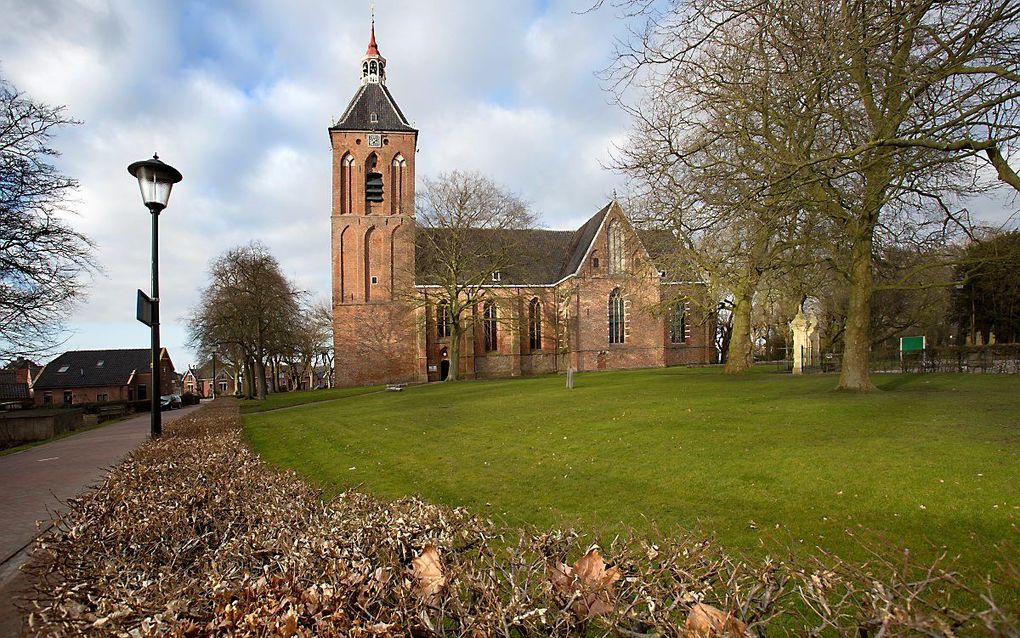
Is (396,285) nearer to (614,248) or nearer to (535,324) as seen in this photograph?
(535,324)

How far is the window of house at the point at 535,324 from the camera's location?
158 ft

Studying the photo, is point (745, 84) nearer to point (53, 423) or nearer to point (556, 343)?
point (53, 423)

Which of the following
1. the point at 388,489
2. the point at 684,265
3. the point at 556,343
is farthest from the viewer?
the point at 556,343

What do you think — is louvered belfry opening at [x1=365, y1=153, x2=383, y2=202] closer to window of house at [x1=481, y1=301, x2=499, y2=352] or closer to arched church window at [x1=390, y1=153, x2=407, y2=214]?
arched church window at [x1=390, y1=153, x2=407, y2=214]

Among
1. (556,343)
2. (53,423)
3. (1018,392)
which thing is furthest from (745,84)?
(556,343)

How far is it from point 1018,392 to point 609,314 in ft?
103

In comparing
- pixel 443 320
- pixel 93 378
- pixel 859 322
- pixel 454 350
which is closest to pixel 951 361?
pixel 859 322

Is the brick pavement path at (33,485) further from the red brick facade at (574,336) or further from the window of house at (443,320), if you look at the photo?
the red brick facade at (574,336)

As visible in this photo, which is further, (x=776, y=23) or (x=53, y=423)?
(x=53, y=423)

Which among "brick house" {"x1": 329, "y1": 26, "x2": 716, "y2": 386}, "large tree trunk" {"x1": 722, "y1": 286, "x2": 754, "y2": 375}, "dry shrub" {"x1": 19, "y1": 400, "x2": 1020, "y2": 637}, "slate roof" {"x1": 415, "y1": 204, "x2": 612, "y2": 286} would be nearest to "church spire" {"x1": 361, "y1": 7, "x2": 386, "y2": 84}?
"brick house" {"x1": 329, "y1": 26, "x2": 716, "y2": 386}

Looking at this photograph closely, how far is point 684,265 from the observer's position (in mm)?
22141

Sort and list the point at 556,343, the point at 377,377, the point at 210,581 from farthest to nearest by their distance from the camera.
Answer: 1. the point at 556,343
2. the point at 377,377
3. the point at 210,581

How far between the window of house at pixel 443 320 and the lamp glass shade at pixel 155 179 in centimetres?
A: 3145

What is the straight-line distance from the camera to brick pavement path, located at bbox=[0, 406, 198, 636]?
4848mm
